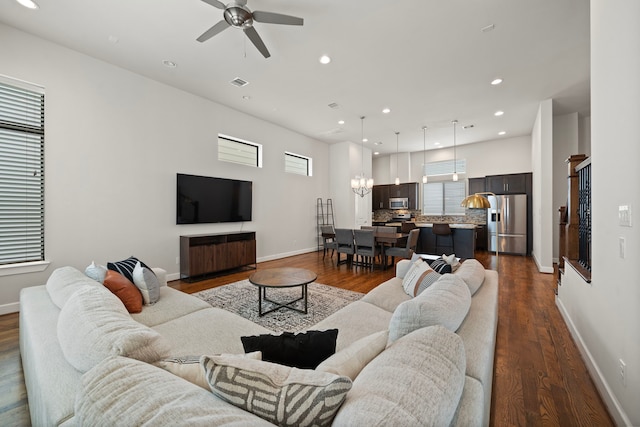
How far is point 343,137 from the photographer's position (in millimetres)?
7773

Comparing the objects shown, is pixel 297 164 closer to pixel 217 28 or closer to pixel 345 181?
pixel 345 181

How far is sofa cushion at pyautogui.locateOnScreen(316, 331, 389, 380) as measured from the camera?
3.06 ft

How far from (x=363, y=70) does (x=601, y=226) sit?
3.46m

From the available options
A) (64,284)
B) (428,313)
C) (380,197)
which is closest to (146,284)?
(64,284)

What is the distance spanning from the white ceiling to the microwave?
4.05 m

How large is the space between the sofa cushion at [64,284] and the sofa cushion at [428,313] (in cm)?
196

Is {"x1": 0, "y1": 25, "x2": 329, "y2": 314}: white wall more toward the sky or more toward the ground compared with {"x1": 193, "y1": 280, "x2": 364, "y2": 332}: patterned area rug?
more toward the sky

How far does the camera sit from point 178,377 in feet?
2.73

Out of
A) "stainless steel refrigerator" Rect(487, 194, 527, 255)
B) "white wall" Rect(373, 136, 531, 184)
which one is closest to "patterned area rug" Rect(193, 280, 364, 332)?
"stainless steel refrigerator" Rect(487, 194, 527, 255)

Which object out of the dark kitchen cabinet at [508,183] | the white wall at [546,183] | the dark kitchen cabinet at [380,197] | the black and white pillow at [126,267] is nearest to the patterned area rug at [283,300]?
the black and white pillow at [126,267]

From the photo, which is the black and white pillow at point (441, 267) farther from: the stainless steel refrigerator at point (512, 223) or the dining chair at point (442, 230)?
the stainless steel refrigerator at point (512, 223)

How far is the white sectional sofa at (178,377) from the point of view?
2.18 feet

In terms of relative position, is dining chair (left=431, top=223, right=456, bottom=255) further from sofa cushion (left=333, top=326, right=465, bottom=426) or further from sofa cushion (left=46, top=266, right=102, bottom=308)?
sofa cushion (left=46, top=266, right=102, bottom=308)

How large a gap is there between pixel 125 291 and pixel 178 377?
1760 mm
